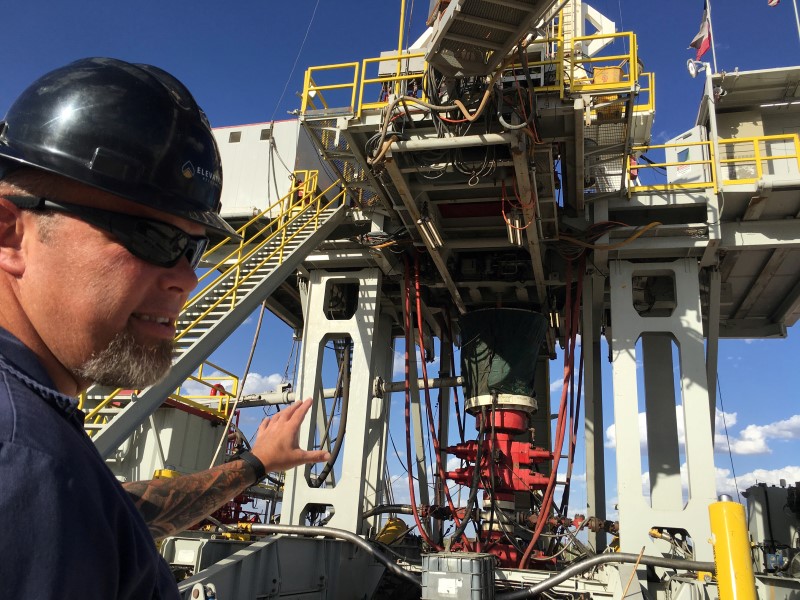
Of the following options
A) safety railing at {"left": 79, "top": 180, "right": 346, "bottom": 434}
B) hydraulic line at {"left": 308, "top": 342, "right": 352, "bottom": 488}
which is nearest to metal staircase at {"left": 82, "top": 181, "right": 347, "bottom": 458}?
safety railing at {"left": 79, "top": 180, "right": 346, "bottom": 434}

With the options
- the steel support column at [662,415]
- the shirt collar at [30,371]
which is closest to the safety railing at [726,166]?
the steel support column at [662,415]

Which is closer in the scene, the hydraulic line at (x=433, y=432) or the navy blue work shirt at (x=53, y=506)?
the navy blue work shirt at (x=53, y=506)

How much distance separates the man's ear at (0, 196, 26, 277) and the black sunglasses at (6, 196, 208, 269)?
2 centimetres

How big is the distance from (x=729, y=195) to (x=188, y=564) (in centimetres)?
981

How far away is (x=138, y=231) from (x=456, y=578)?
6362 millimetres

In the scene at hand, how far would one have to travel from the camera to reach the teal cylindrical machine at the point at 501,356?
10945 millimetres

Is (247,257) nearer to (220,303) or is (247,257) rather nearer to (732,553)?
(220,303)

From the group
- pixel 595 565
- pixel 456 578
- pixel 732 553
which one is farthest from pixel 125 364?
pixel 595 565

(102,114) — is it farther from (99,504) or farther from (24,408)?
(99,504)

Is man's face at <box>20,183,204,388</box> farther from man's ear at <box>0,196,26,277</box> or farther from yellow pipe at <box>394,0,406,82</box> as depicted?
yellow pipe at <box>394,0,406,82</box>

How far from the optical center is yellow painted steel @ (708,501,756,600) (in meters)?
4.08

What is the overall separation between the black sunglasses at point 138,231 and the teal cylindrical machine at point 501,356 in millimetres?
9711

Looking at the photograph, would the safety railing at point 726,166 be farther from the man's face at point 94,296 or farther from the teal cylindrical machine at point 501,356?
the man's face at point 94,296

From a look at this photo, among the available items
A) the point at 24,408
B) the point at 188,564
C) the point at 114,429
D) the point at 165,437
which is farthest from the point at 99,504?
the point at 165,437
